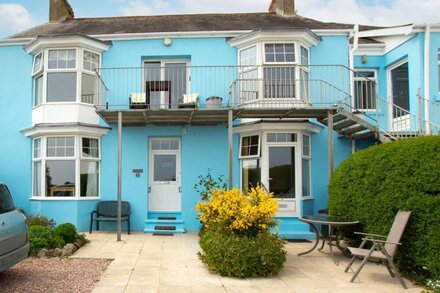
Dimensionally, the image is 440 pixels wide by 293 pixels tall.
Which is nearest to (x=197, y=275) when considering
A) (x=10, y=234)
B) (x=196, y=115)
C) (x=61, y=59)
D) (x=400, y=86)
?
(x=10, y=234)

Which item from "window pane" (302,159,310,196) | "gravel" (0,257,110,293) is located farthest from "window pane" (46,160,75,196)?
"window pane" (302,159,310,196)

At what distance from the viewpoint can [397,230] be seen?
6.28 metres

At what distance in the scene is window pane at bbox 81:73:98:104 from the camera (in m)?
12.0

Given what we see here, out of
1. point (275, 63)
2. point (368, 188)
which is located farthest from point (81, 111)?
point (368, 188)

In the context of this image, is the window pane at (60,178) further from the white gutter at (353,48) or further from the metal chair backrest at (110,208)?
the white gutter at (353,48)

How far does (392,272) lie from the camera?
659 centimetres

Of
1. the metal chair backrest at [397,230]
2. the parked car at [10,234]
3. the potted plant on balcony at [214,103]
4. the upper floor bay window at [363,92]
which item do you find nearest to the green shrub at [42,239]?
the parked car at [10,234]

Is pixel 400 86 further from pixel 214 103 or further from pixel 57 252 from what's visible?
pixel 57 252

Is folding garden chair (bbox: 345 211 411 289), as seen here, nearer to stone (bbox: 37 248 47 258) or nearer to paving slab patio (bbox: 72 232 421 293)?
paving slab patio (bbox: 72 232 421 293)

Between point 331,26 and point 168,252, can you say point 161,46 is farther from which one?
point 168,252

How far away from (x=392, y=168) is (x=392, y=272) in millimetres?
1769

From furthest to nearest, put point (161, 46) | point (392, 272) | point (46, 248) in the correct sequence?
point (161, 46) → point (46, 248) → point (392, 272)

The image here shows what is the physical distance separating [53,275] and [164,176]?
6.12m

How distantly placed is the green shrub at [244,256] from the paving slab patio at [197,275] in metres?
0.16
